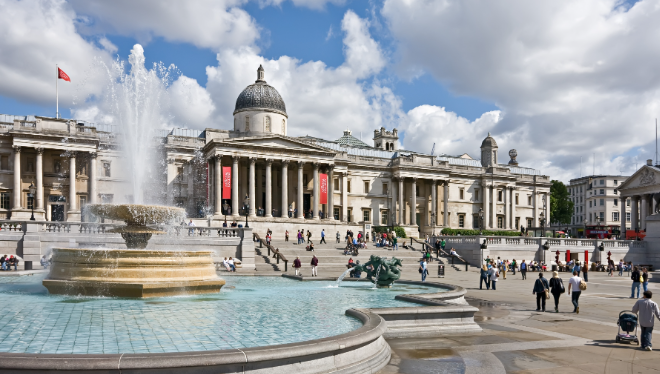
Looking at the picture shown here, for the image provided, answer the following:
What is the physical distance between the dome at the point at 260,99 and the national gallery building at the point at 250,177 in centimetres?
12

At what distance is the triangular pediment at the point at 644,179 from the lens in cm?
6166

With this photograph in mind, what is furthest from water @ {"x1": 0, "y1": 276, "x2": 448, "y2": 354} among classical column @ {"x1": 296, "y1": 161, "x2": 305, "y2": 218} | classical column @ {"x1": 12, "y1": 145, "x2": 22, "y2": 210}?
classical column @ {"x1": 296, "y1": 161, "x2": 305, "y2": 218}

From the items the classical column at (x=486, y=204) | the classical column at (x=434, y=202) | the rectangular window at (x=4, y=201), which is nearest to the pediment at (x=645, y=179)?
the classical column at (x=486, y=204)

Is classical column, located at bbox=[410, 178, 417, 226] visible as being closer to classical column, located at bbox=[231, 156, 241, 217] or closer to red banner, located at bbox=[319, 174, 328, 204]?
red banner, located at bbox=[319, 174, 328, 204]

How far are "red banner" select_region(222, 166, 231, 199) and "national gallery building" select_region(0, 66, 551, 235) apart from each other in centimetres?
11

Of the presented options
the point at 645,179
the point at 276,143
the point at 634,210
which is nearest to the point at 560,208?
the point at 634,210

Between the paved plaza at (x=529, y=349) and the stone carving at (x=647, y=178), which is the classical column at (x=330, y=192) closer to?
the stone carving at (x=647, y=178)

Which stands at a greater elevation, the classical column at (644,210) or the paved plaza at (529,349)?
the classical column at (644,210)

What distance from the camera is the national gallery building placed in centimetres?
4953

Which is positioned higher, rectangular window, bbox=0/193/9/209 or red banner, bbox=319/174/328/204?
red banner, bbox=319/174/328/204

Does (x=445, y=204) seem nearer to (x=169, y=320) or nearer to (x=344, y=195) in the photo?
(x=344, y=195)

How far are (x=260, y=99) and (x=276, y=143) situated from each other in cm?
680

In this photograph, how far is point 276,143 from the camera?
54875 millimetres

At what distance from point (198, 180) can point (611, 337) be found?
1943 inches
